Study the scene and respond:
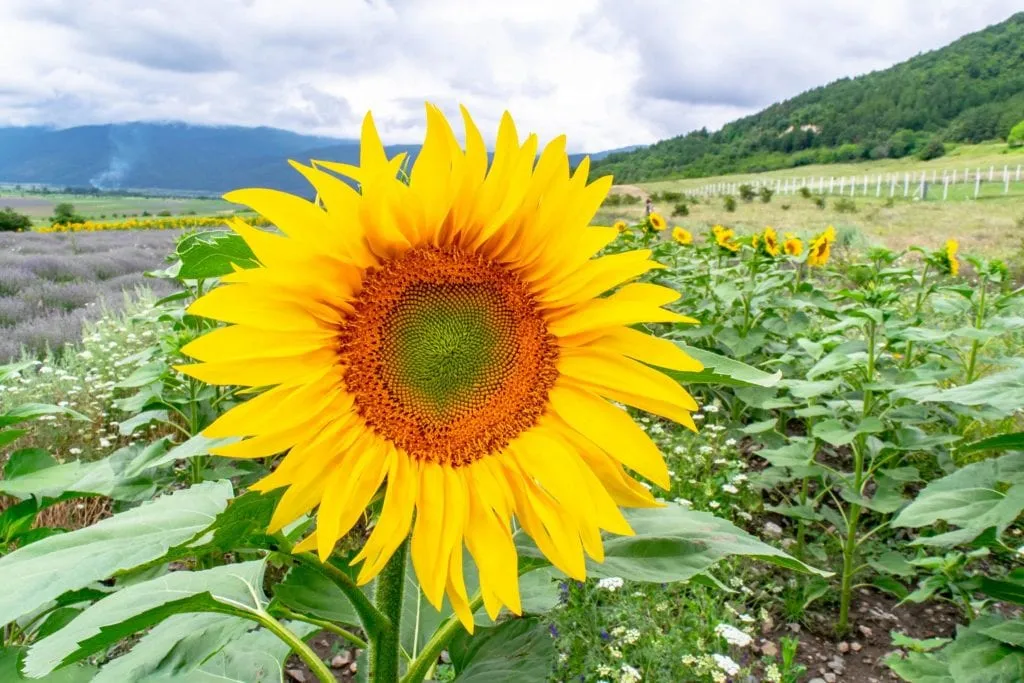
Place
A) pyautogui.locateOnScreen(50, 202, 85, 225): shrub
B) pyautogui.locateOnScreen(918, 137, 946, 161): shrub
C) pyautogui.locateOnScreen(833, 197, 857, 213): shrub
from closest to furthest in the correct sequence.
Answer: pyautogui.locateOnScreen(833, 197, 857, 213): shrub → pyautogui.locateOnScreen(50, 202, 85, 225): shrub → pyautogui.locateOnScreen(918, 137, 946, 161): shrub

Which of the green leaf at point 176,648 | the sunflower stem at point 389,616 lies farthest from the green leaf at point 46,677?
the sunflower stem at point 389,616

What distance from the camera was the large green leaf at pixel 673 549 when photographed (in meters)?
1.00

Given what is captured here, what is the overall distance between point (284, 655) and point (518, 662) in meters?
0.47

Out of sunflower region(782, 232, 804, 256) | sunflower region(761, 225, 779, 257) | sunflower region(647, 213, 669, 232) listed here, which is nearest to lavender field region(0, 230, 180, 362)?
sunflower region(647, 213, 669, 232)

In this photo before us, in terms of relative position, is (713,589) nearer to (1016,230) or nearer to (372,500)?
(372,500)

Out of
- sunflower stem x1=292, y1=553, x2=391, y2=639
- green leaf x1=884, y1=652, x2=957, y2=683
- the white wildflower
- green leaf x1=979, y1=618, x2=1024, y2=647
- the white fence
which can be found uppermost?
sunflower stem x1=292, y1=553, x2=391, y2=639

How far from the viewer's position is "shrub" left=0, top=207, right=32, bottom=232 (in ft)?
81.1

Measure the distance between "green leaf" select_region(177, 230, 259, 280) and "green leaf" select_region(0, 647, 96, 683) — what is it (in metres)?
0.91

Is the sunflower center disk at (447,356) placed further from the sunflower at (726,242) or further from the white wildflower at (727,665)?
the sunflower at (726,242)

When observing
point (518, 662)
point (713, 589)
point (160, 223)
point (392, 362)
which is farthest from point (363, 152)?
point (160, 223)

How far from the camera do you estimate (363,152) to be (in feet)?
2.51

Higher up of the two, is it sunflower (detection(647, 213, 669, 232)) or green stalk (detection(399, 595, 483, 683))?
sunflower (detection(647, 213, 669, 232))

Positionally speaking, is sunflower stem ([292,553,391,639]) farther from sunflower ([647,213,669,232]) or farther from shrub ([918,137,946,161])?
shrub ([918,137,946,161])

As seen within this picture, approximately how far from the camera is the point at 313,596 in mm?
1172
